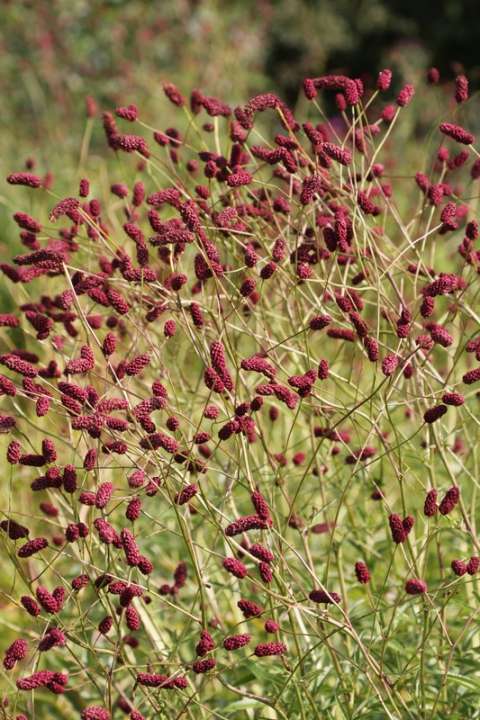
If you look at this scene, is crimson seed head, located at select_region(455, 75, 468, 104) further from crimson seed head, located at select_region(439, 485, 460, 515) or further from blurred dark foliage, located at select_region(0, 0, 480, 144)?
blurred dark foliage, located at select_region(0, 0, 480, 144)

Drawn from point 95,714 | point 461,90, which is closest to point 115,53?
point 461,90

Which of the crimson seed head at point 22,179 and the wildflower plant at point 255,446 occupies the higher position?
the crimson seed head at point 22,179

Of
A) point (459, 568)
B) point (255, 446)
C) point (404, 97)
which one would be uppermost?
point (404, 97)

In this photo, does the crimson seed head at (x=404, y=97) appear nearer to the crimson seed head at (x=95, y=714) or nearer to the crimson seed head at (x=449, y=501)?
the crimson seed head at (x=449, y=501)

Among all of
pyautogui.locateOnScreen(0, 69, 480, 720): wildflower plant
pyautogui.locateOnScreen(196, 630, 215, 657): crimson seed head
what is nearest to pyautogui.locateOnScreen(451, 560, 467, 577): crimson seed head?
pyautogui.locateOnScreen(0, 69, 480, 720): wildflower plant

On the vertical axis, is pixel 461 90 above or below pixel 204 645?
above

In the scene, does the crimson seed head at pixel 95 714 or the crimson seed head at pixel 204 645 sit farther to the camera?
the crimson seed head at pixel 204 645

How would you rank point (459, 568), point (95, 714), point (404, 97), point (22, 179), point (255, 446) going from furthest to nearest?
point (255, 446) < point (404, 97) < point (22, 179) < point (459, 568) < point (95, 714)

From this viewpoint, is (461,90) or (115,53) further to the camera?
(115,53)

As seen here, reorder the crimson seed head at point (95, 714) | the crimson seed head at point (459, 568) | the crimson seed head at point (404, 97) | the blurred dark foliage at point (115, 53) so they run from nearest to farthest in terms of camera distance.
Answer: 1. the crimson seed head at point (95, 714)
2. the crimson seed head at point (459, 568)
3. the crimson seed head at point (404, 97)
4. the blurred dark foliage at point (115, 53)

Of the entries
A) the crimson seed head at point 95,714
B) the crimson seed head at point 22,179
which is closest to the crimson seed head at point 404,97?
the crimson seed head at point 22,179

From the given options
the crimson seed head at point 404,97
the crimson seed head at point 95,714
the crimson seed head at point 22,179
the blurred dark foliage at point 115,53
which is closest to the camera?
the crimson seed head at point 95,714

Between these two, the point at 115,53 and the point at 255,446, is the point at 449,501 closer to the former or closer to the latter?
the point at 255,446

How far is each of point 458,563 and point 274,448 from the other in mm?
1815
